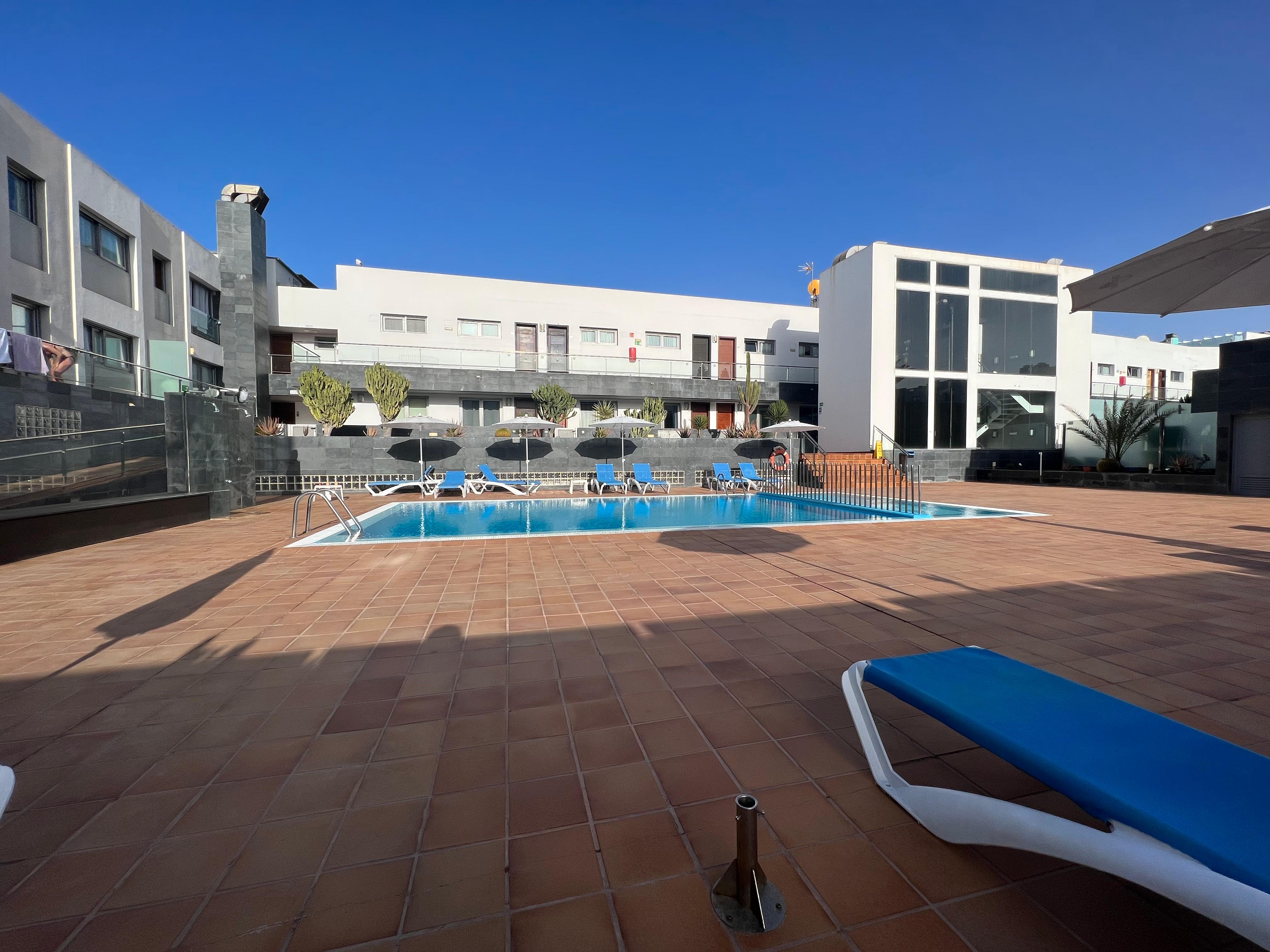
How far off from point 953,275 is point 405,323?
21429 millimetres

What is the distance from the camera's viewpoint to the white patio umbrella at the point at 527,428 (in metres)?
16.9

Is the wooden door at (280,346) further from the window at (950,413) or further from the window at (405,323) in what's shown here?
the window at (950,413)

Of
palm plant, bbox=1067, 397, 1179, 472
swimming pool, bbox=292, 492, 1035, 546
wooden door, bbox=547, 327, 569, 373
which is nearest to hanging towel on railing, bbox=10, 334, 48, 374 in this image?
swimming pool, bbox=292, 492, 1035, 546

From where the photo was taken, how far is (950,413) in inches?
825

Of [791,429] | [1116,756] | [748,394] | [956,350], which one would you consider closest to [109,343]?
[791,429]

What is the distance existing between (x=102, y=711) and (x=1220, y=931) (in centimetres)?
416

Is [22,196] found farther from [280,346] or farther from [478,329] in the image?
[478,329]

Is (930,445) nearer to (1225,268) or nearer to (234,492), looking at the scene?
(1225,268)

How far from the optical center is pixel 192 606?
4402 mm

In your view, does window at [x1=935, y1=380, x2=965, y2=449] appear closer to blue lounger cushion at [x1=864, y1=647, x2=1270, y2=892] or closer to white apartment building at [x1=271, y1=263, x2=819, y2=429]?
white apartment building at [x1=271, y1=263, x2=819, y2=429]

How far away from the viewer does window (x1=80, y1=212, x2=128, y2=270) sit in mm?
14445

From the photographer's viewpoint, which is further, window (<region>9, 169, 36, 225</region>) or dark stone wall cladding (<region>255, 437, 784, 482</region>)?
dark stone wall cladding (<region>255, 437, 784, 482</region>)

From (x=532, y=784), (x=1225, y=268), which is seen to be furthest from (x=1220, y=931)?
(x=1225, y=268)

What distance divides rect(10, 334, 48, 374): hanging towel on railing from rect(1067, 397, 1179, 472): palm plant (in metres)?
24.3
